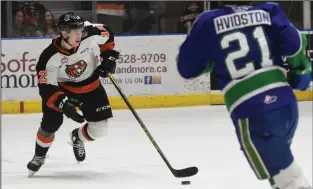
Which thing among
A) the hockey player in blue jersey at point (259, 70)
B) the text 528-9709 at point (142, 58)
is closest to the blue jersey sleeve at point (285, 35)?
the hockey player in blue jersey at point (259, 70)

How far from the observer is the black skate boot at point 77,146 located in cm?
524

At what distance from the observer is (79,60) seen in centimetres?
491

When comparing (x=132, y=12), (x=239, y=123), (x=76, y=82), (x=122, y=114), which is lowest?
(x=122, y=114)

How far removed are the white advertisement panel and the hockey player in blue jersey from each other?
566cm

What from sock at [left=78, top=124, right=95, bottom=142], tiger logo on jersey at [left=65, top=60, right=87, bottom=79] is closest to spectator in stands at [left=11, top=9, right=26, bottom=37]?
sock at [left=78, top=124, right=95, bottom=142]

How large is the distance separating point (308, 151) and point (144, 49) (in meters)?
3.35

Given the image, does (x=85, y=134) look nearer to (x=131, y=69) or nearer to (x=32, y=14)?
(x=131, y=69)

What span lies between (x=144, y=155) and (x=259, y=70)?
307cm

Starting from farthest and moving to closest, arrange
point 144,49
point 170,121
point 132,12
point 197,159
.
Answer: point 132,12, point 144,49, point 170,121, point 197,159

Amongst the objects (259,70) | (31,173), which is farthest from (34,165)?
(259,70)

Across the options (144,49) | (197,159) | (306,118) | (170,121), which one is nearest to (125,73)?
(144,49)

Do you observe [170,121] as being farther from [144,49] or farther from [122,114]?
[144,49]

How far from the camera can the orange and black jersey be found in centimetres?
475

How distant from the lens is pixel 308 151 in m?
5.53
